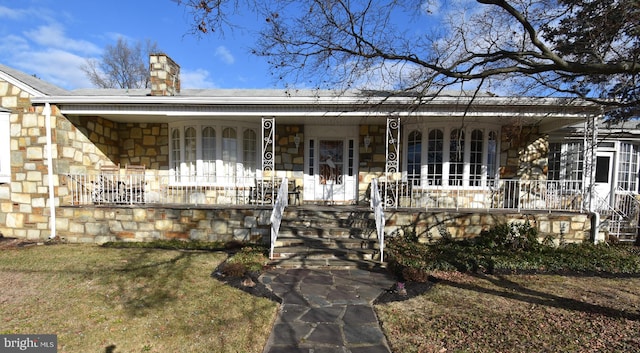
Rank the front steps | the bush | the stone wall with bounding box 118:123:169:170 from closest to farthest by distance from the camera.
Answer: the bush < the front steps < the stone wall with bounding box 118:123:169:170

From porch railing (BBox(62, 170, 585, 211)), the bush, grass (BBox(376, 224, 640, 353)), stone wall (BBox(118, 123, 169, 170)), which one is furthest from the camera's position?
stone wall (BBox(118, 123, 169, 170))

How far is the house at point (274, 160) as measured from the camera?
6.53m

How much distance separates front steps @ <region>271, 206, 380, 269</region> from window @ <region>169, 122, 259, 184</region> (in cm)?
249

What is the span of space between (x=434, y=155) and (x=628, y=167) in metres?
6.81

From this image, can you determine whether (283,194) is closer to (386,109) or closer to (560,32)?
→ (386,109)

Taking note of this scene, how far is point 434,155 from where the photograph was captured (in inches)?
314

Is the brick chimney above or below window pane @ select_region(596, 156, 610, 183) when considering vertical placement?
above

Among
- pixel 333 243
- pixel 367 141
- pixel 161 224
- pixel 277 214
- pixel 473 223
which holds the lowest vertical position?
pixel 333 243

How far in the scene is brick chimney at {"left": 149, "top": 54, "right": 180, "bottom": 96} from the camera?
304 inches

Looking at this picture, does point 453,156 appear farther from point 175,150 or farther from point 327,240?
point 175,150

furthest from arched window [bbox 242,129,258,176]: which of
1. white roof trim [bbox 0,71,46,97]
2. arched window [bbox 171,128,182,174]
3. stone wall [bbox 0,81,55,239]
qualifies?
white roof trim [bbox 0,71,46,97]

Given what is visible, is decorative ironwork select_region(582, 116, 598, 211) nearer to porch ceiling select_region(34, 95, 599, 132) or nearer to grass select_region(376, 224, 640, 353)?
porch ceiling select_region(34, 95, 599, 132)

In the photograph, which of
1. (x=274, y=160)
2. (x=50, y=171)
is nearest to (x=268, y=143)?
(x=274, y=160)

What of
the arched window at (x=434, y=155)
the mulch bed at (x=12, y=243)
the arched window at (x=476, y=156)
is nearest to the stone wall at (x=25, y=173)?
the mulch bed at (x=12, y=243)
